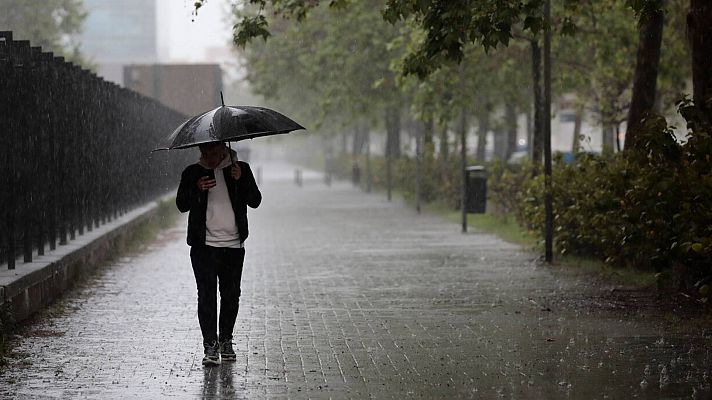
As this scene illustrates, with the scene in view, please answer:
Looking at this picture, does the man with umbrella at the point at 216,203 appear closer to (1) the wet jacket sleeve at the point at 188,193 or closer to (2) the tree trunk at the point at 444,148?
(1) the wet jacket sleeve at the point at 188,193

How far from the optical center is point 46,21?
175 feet

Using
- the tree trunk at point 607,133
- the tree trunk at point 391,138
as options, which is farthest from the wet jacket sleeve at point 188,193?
the tree trunk at point 391,138

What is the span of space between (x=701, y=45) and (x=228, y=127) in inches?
232

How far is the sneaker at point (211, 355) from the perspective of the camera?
9227 millimetres

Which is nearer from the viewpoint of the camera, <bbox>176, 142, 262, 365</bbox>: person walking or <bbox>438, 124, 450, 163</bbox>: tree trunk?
<bbox>176, 142, 262, 365</bbox>: person walking

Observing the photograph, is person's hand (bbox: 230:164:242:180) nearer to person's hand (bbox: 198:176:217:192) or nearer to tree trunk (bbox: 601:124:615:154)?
person's hand (bbox: 198:176:217:192)

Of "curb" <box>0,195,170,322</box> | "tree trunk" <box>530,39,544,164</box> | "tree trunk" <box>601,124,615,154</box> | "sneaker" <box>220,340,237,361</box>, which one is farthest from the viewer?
"tree trunk" <box>601,124,615,154</box>

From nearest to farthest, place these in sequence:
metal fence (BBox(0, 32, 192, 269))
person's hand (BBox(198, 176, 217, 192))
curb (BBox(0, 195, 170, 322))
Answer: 1. person's hand (BBox(198, 176, 217, 192))
2. curb (BBox(0, 195, 170, 322))
3. metal fence (BBox(0, 32, 192, 269))

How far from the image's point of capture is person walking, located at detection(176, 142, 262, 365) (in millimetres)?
9305

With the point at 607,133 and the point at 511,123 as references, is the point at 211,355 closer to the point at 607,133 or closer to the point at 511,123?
the point at 511,123

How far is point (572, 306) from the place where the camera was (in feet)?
42.0

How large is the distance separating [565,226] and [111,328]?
306 inches

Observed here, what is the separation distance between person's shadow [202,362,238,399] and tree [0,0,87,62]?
1657 inches

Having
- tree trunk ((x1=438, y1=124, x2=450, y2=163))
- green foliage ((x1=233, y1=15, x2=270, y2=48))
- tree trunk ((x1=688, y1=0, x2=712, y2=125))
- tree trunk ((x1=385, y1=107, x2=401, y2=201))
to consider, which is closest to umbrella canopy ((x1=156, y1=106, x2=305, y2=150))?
green foliage ((x1=233, y1=15, x2=270, y2=48))
